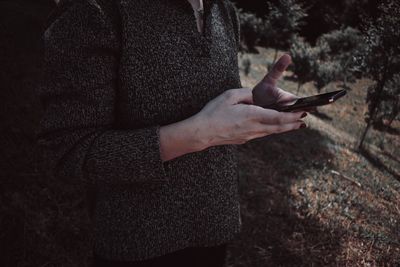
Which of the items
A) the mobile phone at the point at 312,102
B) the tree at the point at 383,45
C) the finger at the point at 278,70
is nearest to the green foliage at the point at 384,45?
the tree at the point at 383,45

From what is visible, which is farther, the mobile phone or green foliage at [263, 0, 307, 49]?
green foliage at [263, 0, 307, 49]

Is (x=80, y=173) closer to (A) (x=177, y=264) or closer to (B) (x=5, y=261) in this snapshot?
(A) (x=177, y=264)

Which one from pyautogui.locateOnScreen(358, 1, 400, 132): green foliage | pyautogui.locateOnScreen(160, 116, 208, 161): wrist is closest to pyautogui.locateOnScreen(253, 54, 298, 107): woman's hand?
pyautogui.locateOnScreen(160, 116, 208, 161): wrist

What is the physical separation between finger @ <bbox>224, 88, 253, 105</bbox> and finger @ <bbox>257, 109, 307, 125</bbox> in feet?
0.33

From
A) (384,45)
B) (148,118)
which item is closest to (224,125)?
(148,118)

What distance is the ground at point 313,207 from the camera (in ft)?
13.2

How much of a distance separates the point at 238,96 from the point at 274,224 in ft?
12.3

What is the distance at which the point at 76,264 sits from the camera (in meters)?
3.11

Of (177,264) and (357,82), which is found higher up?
(177,264)

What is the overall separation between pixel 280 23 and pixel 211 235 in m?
25.2

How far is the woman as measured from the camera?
1.02 metres

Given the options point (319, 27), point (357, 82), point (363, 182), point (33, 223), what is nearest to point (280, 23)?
point (357, 82)

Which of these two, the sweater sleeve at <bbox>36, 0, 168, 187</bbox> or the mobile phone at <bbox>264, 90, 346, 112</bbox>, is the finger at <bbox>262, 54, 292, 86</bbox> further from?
the sweater sleeve at <bbox>36, 0, 168, 187</bbox>

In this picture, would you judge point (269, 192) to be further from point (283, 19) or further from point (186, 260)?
point (283, 19)
